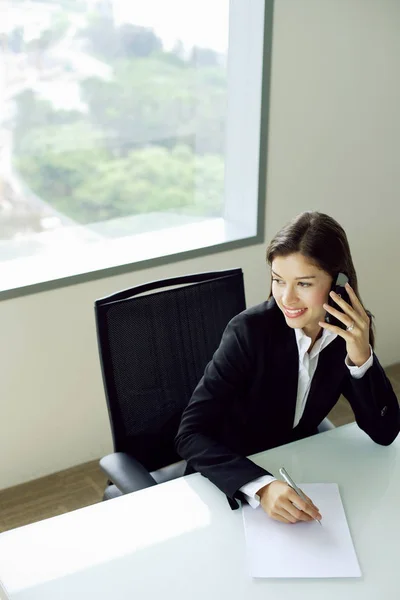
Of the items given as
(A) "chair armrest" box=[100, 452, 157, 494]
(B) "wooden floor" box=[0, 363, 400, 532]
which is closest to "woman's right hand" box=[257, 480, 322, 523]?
(A) "chair armrest" box=[100, 452, 157, 494]

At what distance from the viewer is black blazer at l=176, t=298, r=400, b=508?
6.34 feet

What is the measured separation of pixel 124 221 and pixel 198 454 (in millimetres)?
1498

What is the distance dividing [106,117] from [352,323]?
1509 mm

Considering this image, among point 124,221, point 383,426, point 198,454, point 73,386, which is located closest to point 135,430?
point 198,454

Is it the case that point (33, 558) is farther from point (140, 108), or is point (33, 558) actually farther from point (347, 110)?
point (347, 110)

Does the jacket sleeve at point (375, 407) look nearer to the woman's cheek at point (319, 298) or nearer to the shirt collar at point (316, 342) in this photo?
the shirt collar at point (316, 342)

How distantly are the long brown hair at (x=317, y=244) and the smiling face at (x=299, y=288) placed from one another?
1 centimetres

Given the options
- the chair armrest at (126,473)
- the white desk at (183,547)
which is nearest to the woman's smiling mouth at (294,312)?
the white desk at (183,547)

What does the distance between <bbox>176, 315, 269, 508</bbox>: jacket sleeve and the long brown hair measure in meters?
0.23

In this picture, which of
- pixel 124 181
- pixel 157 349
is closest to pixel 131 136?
pixel 124 181

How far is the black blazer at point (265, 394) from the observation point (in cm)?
193

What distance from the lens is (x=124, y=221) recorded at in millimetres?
3166

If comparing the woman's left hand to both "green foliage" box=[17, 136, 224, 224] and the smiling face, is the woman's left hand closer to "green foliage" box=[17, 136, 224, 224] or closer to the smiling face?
the smiling face

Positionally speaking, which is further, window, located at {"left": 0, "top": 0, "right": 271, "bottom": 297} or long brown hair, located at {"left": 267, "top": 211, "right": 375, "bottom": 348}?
window, located at {"left": 0, "top": 0, "right": 271, "bottom": 297}
